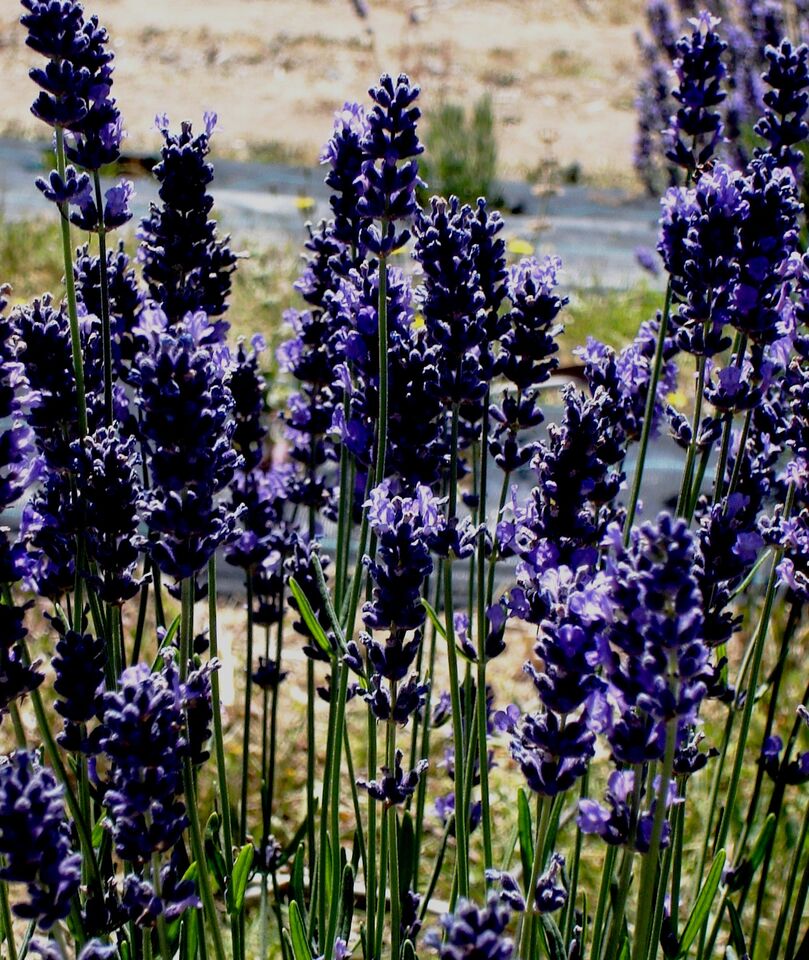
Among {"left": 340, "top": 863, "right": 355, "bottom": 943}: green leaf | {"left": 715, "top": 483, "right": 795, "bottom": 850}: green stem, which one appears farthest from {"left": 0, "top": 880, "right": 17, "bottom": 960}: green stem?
{"left": 715, "top": 483, "right": 795, "bottom": 850}: green stem

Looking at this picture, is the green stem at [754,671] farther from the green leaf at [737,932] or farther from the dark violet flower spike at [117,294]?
the dark violet flower spike at [117,294]

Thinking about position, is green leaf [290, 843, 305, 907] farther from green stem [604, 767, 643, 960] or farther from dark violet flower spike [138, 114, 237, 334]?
dark violet flower spike [138, 114, 237, 334]

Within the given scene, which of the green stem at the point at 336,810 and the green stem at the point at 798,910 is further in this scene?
the green stem at the point at 798,910

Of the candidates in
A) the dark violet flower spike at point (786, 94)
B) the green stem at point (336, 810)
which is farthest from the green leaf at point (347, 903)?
the dark violet flower spike at point (786, 94)

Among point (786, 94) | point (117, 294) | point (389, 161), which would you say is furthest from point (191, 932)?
point (786, 94)

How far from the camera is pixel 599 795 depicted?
362 cm

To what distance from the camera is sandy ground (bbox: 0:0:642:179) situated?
12.5m

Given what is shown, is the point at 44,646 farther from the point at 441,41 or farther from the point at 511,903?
the point at 441,41

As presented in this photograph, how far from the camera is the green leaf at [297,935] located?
1.75 m

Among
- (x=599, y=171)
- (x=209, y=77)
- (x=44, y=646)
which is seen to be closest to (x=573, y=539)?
(x=44, y=646)

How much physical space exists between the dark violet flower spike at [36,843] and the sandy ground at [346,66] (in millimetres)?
9667

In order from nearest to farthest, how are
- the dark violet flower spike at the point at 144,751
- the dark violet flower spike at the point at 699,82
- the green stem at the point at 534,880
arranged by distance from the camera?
the dark violet flower spike at the point at 144,751, the green stem at the point at 534,880, the dark violet flower spike at the point at 699,82

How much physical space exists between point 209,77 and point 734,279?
13.5 m

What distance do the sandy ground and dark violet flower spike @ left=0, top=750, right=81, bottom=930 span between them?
9667 mm
